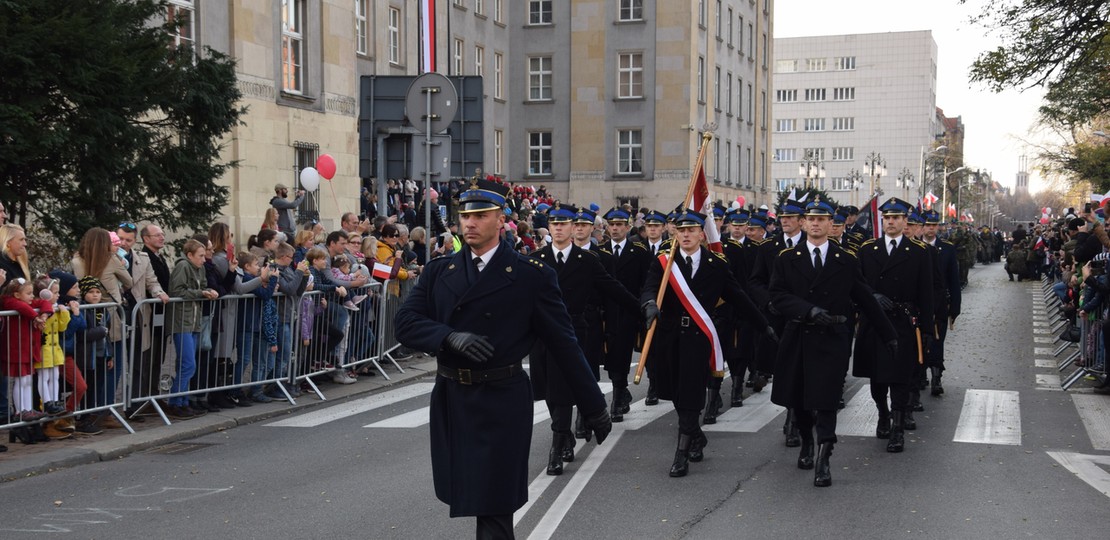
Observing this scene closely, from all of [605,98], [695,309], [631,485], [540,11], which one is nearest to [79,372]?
[631,485]

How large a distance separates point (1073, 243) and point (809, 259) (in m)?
10.9

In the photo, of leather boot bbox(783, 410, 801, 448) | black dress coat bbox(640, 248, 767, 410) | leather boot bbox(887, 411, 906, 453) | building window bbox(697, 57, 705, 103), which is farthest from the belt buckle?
building window bbox(697, 57, 705, 103)

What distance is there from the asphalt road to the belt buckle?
1671mm

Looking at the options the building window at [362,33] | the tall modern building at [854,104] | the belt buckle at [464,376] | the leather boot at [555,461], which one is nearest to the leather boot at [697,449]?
the leather boot at [555,461]

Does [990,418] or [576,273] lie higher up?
[576,273]

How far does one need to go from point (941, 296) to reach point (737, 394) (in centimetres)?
237

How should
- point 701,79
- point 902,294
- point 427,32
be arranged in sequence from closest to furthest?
point 902,294 < point 427,32 < point 701,79

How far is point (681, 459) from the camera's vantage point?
8672mm

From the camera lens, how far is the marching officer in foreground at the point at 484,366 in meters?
5.53

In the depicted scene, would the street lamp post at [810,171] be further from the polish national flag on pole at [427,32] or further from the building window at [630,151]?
the polish national flag on pole at [427,32]

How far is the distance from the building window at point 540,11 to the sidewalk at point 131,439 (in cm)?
4060

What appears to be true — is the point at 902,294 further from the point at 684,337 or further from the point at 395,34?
the point at 395,34

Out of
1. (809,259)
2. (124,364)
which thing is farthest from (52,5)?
(809,259)

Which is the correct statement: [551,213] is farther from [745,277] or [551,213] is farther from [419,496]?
[745,277]
